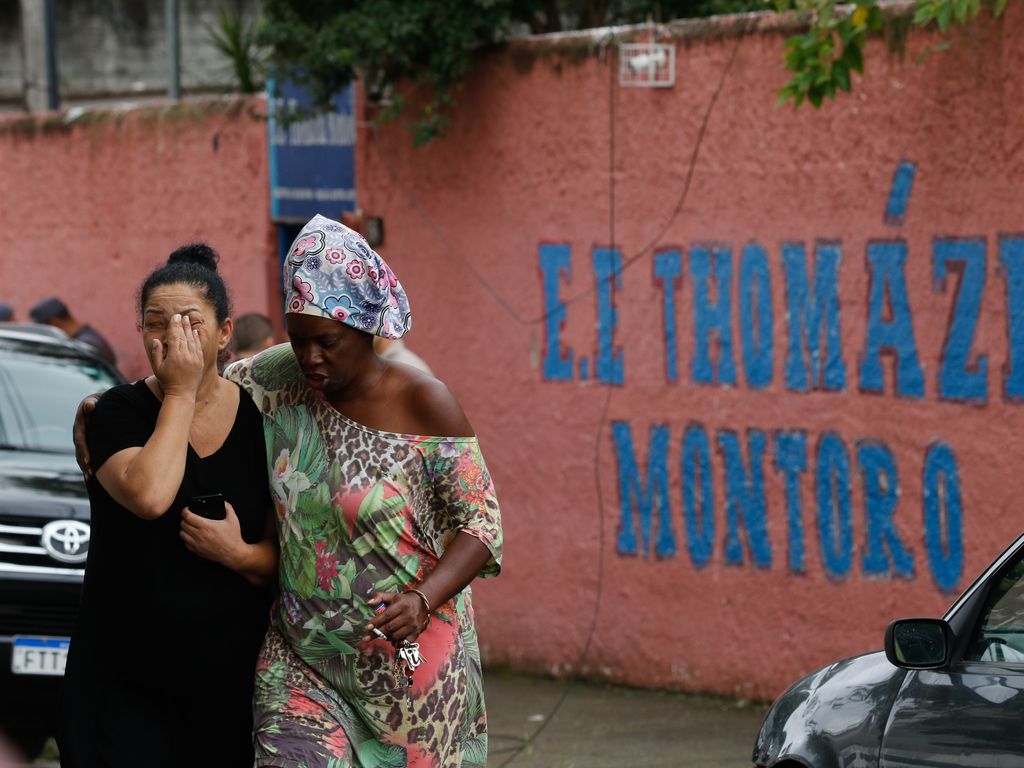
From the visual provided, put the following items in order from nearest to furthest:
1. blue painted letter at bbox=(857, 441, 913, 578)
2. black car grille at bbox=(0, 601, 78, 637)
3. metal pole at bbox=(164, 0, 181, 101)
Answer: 1. black car grille at bbox=(0, 601, 78, 637)
2. blue painted letter at bbox=(857, 441, 913, 578)
3. metal pole at bbox=(164, 0, 181, 101)

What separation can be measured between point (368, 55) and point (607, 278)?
1.75 meters

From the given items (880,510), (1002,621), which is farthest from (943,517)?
(1002,621)

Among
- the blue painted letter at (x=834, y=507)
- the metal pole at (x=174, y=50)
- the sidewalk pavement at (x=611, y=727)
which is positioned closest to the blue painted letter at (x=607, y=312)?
the blue painted letter at (x=834, y=507)

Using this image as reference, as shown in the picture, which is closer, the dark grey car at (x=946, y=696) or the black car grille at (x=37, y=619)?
the dark grey car at (x=946, y=696)

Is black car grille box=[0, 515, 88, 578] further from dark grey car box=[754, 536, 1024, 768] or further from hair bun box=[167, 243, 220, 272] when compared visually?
dark grey car box=[754, 536, 1024, 768]

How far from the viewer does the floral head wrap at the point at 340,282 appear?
389 centimetres

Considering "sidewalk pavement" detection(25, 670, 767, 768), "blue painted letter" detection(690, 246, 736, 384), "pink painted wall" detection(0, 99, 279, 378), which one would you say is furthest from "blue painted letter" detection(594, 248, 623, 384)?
"pink painted wall" detection(0, 99, 279, 378)

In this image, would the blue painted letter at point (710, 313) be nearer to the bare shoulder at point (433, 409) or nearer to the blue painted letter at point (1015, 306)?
the blue painted letter at point (1015, 306)

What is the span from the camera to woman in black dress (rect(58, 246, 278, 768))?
396 cm

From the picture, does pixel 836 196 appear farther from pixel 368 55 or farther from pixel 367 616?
pixel 367 616

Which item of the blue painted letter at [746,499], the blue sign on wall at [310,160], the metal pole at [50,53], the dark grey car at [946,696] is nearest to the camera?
the dark grey car at [946,696]

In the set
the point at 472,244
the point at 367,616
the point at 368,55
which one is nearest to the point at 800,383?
the point at 472,244

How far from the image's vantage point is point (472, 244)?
30.2 feet

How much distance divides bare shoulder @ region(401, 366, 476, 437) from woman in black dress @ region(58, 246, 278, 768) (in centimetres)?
40
